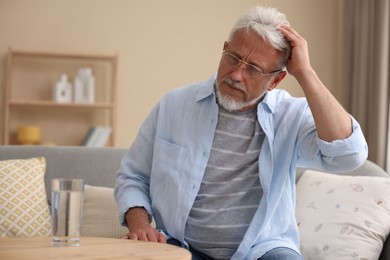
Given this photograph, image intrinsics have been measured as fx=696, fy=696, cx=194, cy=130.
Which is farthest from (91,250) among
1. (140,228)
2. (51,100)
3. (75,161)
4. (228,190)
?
(51,100)

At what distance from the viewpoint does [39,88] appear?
186 inches

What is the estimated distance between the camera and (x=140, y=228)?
1827 mm

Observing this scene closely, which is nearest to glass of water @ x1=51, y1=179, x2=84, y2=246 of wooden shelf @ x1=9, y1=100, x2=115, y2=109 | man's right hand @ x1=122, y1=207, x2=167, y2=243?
man's right hand @ x1=122, y1=207, x2=167, y2=243

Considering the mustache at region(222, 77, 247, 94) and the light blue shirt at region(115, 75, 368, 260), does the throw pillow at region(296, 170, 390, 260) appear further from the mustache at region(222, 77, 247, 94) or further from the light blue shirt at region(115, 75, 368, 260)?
the mustache at region(222, 77, 247, 94)

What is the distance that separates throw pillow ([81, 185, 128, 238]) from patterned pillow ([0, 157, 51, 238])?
15 centimetres

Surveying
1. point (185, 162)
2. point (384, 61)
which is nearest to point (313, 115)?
point (185, 162)

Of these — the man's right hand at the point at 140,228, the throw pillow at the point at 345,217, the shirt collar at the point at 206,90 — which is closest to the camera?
the man's right hand at the point at 140,228

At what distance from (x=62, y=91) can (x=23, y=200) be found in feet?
6.96

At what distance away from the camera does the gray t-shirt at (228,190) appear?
1.89 m

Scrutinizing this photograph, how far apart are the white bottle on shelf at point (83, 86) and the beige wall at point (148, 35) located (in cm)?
20

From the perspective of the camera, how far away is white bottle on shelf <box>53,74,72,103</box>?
15.0 feet

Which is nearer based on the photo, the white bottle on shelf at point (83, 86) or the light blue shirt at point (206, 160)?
the light blue shirt at point (206, 160)

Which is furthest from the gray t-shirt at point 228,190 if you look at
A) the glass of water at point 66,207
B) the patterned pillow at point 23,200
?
the patterned pillow at point 23,200

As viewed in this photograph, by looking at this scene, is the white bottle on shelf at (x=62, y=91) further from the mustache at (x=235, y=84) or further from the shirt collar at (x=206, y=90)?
the mustache at (x=235, y=84)
